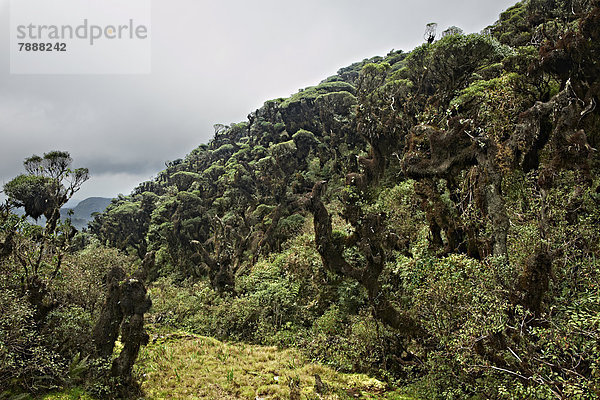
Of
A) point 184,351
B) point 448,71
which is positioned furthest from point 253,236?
point 448,71

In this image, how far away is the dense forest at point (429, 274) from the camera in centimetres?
492

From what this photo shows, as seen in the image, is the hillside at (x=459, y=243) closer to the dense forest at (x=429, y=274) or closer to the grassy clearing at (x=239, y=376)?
the dense forest at (x=429, y=274)

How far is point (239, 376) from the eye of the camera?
765 centimetres

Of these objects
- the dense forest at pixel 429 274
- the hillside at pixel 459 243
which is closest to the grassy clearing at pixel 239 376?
the dense forest at pixel 429 274

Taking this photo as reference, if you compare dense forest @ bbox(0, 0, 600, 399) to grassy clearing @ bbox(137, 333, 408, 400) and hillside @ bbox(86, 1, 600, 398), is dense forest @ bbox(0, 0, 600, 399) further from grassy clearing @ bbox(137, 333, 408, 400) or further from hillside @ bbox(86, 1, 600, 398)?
grassy clearing @ bbox(137, 333, 408, 400)

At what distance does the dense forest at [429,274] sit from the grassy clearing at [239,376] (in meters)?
0.46

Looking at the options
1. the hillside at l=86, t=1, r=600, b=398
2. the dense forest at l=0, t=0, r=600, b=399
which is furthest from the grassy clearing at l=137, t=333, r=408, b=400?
the hillside at l=86, t=1, r=600, b=398

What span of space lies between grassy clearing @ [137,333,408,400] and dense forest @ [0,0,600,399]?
18.1 inches

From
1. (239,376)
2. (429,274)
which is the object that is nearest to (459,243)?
(429,274)

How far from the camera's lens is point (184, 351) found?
30.4 feet

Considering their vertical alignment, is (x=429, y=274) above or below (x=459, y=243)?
below

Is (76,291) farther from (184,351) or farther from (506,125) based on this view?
(506,125)

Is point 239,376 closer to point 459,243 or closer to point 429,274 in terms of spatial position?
point 429,274

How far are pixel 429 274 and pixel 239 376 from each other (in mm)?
5771
